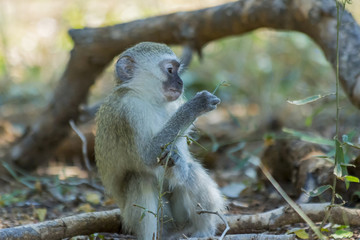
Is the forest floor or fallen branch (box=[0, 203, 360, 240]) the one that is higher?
fallen branch (box=[0, 203, 360, 240])

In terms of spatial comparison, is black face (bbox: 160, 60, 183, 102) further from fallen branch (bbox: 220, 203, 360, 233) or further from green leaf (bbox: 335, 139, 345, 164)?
green leaf (bbox: 335, 139, 345, 164)

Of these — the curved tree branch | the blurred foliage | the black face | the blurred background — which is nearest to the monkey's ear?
the black face

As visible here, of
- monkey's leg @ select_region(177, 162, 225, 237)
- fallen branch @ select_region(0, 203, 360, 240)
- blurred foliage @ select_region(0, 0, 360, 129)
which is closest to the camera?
fallen branch @ select_region(0, 203, 360, 240)

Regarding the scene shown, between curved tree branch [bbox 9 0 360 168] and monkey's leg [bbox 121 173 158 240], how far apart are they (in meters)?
1.96

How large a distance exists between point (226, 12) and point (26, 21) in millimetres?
7805

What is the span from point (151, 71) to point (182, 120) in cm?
71

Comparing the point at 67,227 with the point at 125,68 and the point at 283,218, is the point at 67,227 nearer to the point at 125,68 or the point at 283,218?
the point at 125,68

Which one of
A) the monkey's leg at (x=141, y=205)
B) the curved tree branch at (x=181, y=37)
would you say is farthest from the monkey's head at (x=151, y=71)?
the curved tree branch at (x=181, y=37)

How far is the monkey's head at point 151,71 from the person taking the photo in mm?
4188

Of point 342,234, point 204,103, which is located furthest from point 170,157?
point 342,234

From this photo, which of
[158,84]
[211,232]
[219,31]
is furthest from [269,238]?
[219,31]

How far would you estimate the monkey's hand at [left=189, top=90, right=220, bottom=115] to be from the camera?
377 centimetres

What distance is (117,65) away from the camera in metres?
4.29

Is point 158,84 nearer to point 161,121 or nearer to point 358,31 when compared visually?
point 161,121
